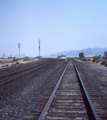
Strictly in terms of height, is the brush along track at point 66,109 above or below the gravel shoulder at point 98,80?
below

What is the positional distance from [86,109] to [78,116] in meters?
0.62

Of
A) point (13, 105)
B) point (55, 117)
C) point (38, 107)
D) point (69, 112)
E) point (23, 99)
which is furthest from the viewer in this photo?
point (23, 99)

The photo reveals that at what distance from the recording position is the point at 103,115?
4477 millimetres

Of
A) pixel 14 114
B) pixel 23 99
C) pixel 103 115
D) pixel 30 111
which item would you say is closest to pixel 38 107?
pixel 30 111

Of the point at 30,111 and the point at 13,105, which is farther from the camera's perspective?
the point at 13,105

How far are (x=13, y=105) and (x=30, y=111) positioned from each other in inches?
37.9

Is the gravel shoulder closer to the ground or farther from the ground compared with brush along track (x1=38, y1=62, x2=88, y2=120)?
farther from the ground

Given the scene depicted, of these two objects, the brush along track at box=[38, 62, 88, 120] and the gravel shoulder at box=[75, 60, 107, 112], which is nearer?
the brush along track at box=[38, 62, 88, 120]

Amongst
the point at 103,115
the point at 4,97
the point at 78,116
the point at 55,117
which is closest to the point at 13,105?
the point at 4,97

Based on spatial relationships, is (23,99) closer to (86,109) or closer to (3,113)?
(3,113)

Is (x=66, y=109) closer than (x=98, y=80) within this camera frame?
Yes

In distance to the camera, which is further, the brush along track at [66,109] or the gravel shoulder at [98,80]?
the gravel shoulder at [98,80]

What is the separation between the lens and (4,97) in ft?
21.8

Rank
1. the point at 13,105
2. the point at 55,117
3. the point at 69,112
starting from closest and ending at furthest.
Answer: the point at 55,117
the point at 69,112
the point at 13,105
